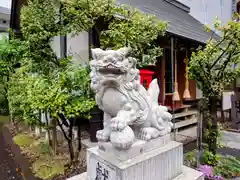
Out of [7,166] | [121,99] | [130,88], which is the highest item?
[130,88]

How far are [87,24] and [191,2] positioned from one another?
8845 millimetres

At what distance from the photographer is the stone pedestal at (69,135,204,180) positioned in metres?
1.88

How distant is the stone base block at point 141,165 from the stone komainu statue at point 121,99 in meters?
0.17

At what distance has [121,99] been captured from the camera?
1912mm

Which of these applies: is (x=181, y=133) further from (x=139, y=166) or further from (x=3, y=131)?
(x=3, y=131)

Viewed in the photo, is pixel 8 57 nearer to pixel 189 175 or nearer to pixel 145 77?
pixel 145 77

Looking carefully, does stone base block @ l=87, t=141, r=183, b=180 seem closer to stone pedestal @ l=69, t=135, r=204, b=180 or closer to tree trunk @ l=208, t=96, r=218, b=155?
stone pedestal @ l=69, t=135, r=204, b=180

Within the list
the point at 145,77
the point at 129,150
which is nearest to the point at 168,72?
the point at 145,77

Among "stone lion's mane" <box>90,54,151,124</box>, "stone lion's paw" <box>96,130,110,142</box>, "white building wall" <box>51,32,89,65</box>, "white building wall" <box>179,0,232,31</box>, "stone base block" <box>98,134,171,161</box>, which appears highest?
"white building wall" <box>179,0,232,31</box>

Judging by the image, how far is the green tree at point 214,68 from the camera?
3165 millimetres

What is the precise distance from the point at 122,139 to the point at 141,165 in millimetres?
364

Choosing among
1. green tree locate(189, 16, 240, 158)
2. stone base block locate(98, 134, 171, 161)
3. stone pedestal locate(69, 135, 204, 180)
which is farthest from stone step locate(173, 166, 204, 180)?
green tree locate(189, 16, 240, 158)

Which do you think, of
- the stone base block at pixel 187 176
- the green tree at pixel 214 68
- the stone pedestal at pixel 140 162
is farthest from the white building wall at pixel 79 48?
the stone pedestal at pixel 140 162

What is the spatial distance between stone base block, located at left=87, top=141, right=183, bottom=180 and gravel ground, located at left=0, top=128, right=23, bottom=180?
2625 millimetres
